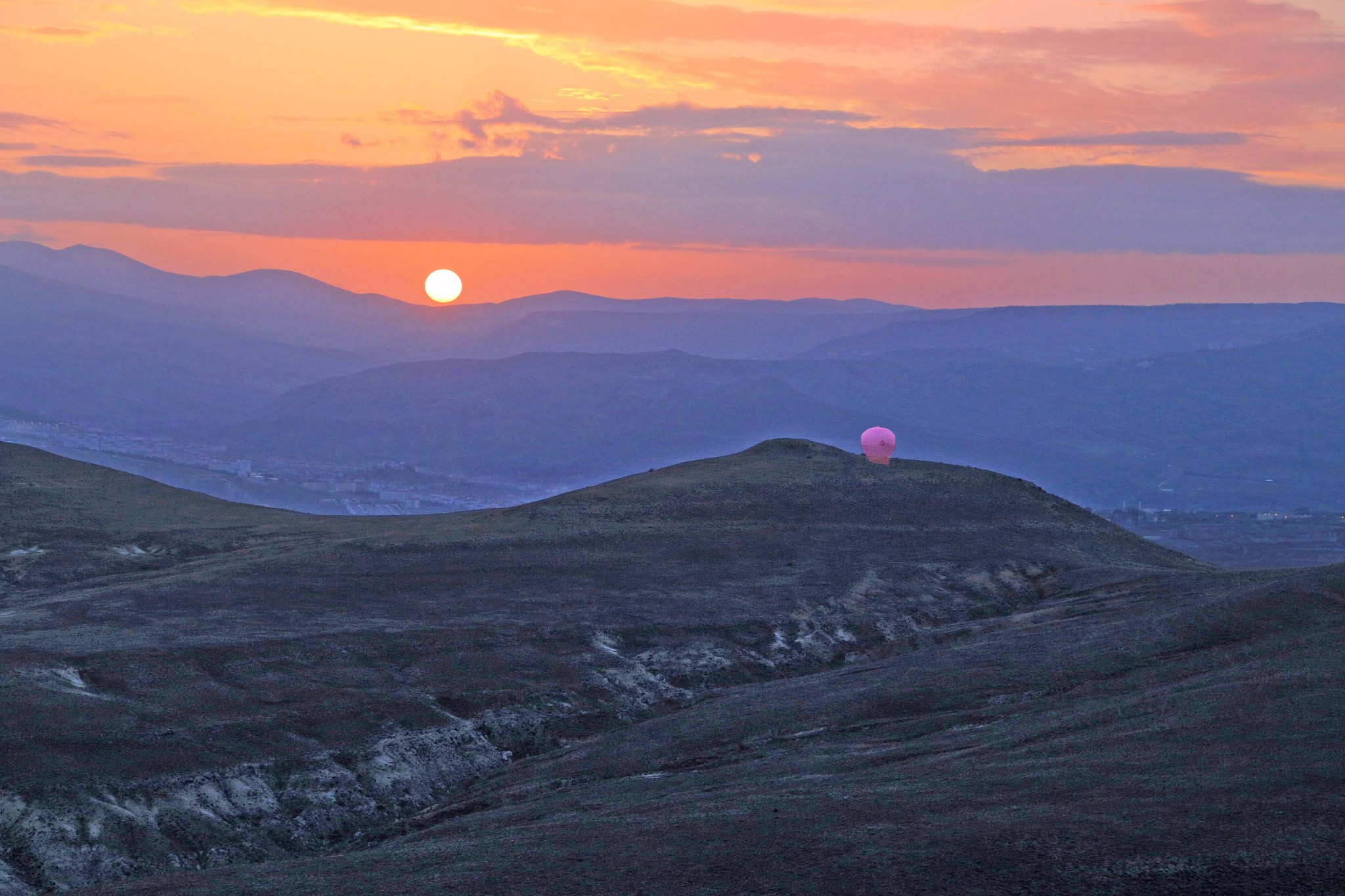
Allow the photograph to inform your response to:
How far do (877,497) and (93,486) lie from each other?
7690 centimetres

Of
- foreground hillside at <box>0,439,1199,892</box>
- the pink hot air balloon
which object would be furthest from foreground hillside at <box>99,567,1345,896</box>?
the pink hot air balloon

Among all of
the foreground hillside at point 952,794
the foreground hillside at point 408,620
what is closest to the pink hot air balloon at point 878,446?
the foreground hillside at point 408,620

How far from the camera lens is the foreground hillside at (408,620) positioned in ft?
157

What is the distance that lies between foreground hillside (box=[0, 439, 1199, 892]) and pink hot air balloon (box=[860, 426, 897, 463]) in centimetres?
240

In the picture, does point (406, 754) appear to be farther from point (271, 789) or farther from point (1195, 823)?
point (1195, 823)

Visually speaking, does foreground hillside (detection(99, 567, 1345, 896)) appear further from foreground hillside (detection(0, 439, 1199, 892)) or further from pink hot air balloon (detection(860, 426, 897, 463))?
pink hot air balloon (detection(860, 426, 897, 463))

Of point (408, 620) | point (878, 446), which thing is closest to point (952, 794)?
point (408, 620)

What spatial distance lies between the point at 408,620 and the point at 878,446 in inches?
2993

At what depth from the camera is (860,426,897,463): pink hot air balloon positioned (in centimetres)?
13838

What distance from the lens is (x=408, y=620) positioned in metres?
74.6

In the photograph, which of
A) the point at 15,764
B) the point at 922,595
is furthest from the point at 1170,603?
the point at 15,764

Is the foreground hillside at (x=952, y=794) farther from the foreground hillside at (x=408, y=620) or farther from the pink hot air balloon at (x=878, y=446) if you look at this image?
→ the pink hot air balloon at (x=878, y=446)

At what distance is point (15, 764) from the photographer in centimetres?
4488

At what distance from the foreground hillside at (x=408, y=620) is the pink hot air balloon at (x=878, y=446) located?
7.86ft
